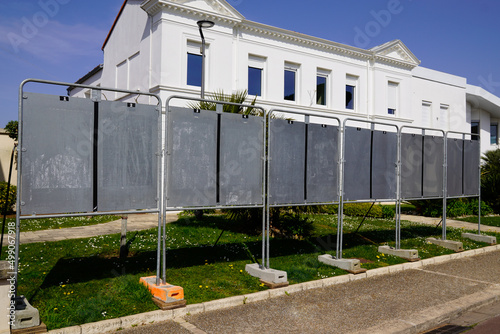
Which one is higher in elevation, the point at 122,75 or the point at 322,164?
the point at 122,75

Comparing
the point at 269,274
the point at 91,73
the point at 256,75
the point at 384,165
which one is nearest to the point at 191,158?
the point at 269,274

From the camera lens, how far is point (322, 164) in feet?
25.3

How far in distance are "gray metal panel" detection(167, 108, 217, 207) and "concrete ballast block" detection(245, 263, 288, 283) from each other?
138 centimetres

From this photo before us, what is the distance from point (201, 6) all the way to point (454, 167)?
43.0ft

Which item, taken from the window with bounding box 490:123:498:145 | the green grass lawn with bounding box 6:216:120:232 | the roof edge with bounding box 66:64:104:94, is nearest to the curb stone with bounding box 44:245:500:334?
the green grass lawn with bounding box 6:216:120:232

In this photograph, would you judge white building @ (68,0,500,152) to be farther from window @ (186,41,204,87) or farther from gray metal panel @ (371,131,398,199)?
gray metal panel @ (371,131,398,199)

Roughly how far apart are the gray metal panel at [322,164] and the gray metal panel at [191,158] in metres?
1.97

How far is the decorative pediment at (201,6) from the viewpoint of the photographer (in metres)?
17.8

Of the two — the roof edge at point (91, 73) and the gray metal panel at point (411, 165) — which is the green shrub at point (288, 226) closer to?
the gray metal panel at point (411, 165)

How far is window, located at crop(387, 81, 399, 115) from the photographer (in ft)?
88.1

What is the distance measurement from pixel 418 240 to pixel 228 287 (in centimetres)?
663

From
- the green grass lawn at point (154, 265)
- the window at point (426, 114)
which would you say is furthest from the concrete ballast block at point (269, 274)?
the window at point (426, 114)

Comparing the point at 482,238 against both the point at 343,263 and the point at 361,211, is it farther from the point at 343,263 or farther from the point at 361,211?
→ the point at 361,211

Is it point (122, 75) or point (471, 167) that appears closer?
point (471, 167)
